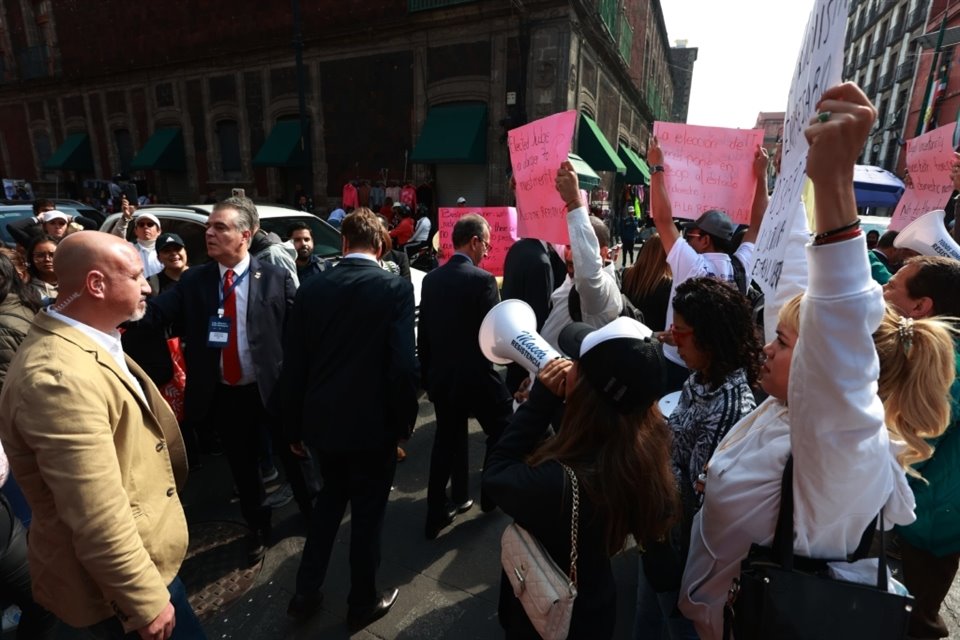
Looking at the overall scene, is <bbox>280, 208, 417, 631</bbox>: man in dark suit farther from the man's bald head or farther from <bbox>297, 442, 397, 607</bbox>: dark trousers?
the man's bald head

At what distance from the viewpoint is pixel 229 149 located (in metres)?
18.5

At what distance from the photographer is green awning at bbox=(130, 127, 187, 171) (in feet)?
61.0

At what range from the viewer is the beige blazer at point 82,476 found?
1388 millimetres

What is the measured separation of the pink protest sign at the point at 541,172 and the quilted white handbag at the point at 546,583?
1835 millimetres

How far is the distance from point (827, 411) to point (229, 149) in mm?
21165

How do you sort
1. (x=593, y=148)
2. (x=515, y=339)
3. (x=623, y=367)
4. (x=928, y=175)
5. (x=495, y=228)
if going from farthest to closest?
(x=593, y=148) < (x=495, y=228) < (x=928, y=175) < (x=515, y=339) < (x=623, y=367)

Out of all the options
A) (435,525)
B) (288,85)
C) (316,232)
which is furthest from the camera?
(288,85)

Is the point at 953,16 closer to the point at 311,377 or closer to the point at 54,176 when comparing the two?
the point at 311,377

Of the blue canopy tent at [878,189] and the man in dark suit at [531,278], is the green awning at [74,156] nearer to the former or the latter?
the man in dark suit at [531,278]

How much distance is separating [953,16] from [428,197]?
28163 millimetres

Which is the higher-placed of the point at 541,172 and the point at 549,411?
the point at 541,172

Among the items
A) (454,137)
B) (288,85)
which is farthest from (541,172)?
(288,85)

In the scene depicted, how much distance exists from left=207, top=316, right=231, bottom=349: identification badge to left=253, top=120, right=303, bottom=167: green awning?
1529cm

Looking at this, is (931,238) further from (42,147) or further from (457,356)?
(42,147)
